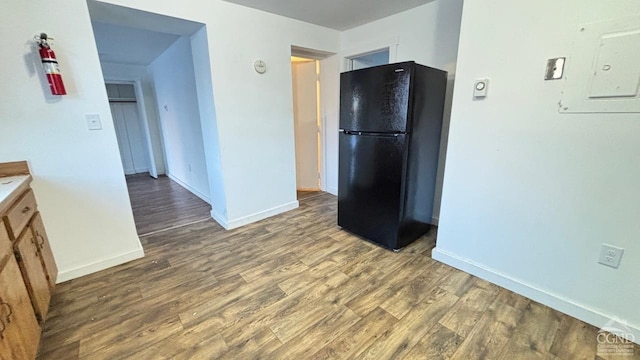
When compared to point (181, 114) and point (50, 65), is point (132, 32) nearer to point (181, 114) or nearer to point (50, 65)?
point (181, 114)

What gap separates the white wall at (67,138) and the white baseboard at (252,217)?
0.91 metres

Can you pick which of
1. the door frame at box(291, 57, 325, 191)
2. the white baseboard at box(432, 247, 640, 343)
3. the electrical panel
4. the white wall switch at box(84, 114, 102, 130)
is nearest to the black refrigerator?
the white baseboard at box(432, 247, 640, 343)

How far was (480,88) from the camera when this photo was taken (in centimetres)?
174

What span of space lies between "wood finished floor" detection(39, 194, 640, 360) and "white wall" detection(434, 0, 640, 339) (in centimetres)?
23

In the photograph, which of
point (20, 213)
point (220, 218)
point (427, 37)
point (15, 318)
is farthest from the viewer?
point (220, 218)

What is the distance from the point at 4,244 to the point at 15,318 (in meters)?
0.34

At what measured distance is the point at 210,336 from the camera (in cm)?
148

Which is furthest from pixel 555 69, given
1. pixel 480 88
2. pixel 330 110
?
pixel 330 110

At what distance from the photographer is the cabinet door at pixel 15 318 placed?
1022mm

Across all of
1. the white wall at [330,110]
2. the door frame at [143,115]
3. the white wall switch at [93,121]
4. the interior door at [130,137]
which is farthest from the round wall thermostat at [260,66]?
the interior door at [130,137]

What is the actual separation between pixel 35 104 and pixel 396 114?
2.57m

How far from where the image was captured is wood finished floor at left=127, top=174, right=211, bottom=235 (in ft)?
10.0

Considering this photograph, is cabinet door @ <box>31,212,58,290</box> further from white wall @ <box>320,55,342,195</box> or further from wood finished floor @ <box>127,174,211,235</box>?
white wall @ <box>320,55,342,195</box>

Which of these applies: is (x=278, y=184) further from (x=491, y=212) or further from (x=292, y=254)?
(x=491, y=212)
